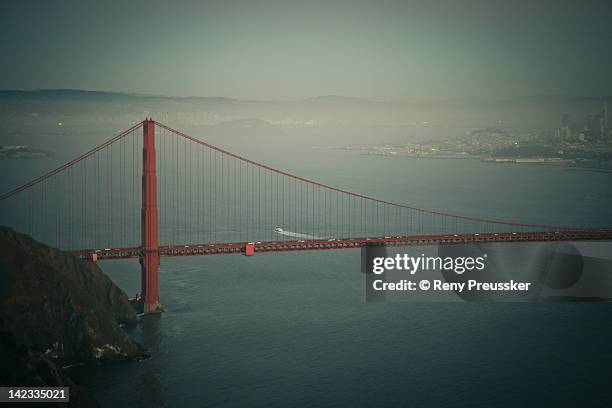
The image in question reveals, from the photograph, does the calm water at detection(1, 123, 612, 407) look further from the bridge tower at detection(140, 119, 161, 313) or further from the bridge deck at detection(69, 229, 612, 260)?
the bridge deck at detection(69, 229, 612, 260)

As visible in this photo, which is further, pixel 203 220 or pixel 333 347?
pixel 203 220

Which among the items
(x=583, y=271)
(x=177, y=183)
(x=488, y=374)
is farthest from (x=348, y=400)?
(x=177, y=183)

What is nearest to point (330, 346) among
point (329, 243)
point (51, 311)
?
point (329, 243)

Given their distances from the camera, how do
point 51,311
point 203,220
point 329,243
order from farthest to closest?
point 203,220
point 329,243
point 51,311

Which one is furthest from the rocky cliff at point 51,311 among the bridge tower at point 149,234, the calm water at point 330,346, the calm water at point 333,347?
the bridge tower at point 149,234

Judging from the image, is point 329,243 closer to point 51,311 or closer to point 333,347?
point 333,347

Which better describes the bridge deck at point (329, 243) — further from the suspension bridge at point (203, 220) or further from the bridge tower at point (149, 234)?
the bridge tower at point (149, 234)

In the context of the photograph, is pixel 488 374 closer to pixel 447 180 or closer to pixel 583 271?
pixel 583 271
